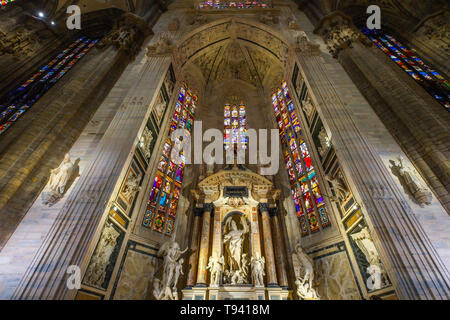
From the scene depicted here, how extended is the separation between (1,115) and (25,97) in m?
1.22

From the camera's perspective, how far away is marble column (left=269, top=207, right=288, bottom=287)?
25.5ft

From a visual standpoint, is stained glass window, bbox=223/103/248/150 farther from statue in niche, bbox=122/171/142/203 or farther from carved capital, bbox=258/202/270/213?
statue in niche, bbox=122/171/142/203

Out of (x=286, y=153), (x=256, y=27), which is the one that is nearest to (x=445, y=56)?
(x=286, y=153)

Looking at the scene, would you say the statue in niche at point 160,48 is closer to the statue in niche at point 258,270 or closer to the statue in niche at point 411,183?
the statue in niche at point 258,270

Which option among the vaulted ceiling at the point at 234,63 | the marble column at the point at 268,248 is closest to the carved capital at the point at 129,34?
the vaulted ceiling at the point at 234,63

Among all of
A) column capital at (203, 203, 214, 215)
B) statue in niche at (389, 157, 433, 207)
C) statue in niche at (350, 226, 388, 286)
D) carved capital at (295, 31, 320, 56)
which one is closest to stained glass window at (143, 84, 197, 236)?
column capital at (203, 203, 214, 215)

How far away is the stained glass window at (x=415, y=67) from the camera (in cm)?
905

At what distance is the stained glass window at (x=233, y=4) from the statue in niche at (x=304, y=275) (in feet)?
52.8

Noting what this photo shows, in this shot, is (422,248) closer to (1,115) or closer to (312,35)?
(312,35)

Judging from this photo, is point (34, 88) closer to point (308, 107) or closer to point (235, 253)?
point (235, 253)

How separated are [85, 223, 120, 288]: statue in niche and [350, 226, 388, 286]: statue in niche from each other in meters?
7.11

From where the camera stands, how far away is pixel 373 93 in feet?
29.2

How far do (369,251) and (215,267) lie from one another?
4.84 meters

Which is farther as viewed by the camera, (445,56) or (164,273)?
(445,56)
